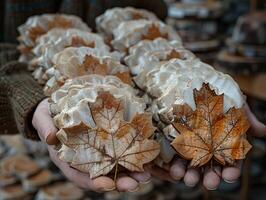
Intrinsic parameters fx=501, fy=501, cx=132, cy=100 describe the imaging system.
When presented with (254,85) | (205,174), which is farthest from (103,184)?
(254,85)

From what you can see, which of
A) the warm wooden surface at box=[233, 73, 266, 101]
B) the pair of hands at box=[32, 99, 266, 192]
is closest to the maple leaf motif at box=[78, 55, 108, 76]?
the pair of hands at box=[32, 99, 266, 192]

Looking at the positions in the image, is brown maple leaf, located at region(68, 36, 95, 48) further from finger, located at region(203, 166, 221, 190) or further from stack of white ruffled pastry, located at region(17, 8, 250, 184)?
finger, located at region(203, 166, 221, 190)

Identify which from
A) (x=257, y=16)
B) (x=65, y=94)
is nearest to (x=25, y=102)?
(x=65, y=94)

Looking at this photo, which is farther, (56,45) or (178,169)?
(56,45)

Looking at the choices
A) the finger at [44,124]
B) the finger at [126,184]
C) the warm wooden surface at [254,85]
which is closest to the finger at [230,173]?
the finger at [126,184]

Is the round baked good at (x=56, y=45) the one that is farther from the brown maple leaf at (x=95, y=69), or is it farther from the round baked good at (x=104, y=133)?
the round baked good at (x=104, y=133)

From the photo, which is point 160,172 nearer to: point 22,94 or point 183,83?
point 183,83
